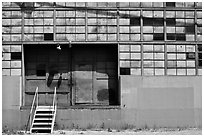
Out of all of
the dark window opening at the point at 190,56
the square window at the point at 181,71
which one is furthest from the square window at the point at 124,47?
the dark window opening at the point at 190,56

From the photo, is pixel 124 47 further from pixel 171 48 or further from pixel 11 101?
pixel 11 101

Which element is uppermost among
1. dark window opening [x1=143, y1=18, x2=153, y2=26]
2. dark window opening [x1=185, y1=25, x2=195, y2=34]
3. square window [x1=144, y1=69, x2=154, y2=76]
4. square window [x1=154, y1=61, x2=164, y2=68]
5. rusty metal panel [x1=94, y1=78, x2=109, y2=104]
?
dark window opening [x1=143, y1=18, x2=153, y2=26]

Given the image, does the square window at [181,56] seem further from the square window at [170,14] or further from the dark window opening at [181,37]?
the square window at [170,14]

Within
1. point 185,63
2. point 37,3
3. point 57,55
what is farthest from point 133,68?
point 37,3

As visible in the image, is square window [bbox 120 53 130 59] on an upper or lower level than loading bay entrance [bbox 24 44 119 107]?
upper

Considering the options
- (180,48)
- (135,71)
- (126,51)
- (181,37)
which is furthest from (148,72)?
(181,37)

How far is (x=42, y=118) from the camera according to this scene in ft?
43.4

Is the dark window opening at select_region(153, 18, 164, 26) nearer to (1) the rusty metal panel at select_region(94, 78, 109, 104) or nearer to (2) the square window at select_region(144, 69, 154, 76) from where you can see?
(2) the square window at select_region(144, 69, 154, 76)

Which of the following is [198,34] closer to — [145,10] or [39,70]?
[145,10]

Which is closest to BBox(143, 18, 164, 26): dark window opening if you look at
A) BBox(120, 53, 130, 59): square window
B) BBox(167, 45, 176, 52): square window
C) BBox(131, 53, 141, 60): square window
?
BBox(167, 45, 176, 52): square window

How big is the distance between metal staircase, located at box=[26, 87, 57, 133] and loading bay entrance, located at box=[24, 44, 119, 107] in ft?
1.40

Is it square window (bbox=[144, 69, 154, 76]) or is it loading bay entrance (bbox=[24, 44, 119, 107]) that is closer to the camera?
square window (bbox=[144, 69, 154, 76])

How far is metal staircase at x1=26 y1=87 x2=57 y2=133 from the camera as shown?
12.9 meters

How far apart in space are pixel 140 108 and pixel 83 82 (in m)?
2.20
